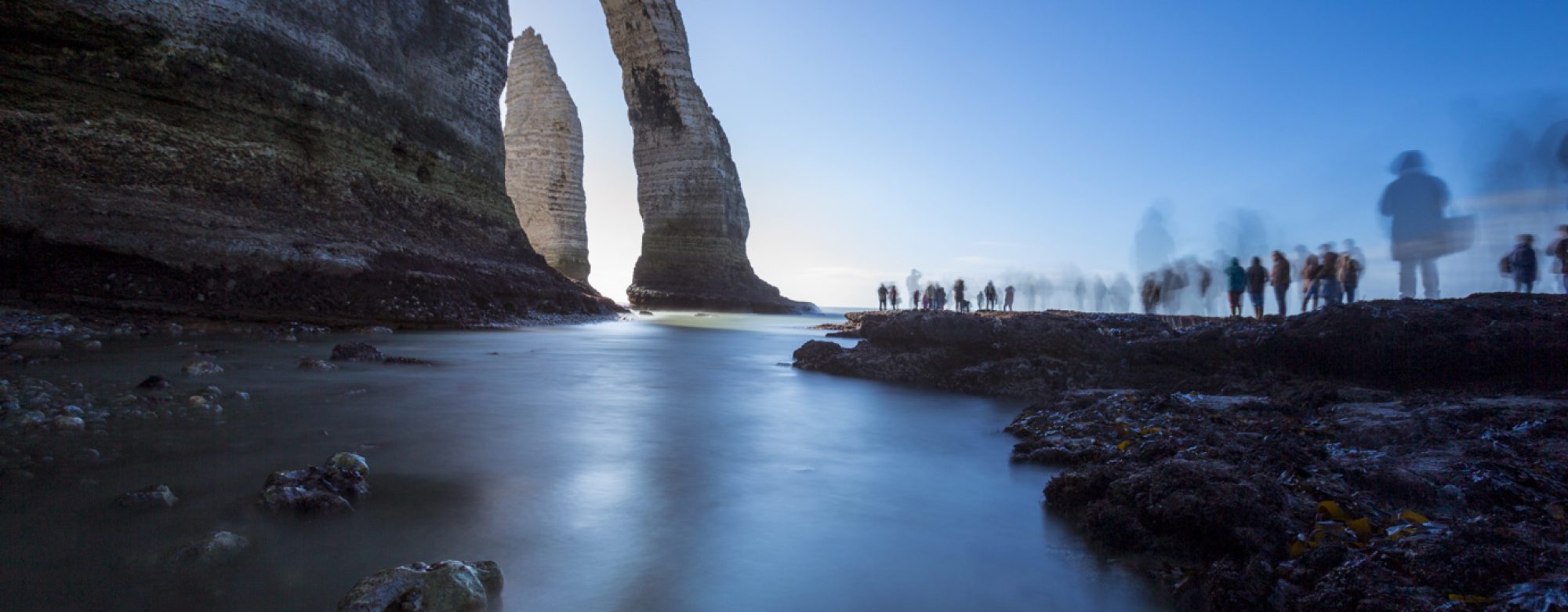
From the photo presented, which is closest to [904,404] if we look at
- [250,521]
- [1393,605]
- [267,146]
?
[1393,605]

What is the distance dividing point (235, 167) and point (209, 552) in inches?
327

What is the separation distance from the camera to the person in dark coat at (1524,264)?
806cm

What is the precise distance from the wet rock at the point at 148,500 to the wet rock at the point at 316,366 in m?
3.07

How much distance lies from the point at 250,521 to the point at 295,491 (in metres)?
0.15

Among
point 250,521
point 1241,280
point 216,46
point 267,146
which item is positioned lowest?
point 250,521

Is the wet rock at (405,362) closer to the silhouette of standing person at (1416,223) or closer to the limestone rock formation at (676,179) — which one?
the silhouette of standing person at (1416,223)

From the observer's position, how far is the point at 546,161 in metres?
25.4

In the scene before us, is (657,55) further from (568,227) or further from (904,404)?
(904,404)

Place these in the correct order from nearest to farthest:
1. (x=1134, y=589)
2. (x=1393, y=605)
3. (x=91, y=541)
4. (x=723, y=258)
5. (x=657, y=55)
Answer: (x=1393, y=605) → (x=91, y=541) → (x=1134, y=589) → (x=657, y=55) → (x=723, y=258)

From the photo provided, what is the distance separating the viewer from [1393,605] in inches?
55.8

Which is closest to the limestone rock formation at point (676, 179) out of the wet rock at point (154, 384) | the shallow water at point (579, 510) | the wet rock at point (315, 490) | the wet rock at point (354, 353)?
the wet rock at point (354, 353)

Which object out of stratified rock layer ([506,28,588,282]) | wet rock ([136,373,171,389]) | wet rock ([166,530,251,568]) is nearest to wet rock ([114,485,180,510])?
wet rock ([166,530,251,568])

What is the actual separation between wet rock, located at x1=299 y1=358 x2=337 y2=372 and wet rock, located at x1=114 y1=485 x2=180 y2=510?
307 centimetres

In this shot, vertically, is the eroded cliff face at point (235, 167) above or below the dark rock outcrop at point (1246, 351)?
above
